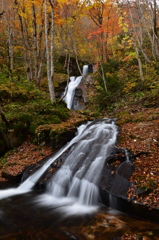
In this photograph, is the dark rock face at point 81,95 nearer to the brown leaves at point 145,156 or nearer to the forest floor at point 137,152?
the forest floor at point 137,152

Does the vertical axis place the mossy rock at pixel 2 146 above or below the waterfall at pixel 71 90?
below

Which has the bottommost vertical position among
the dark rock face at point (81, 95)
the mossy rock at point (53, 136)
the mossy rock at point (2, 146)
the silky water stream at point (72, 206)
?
the silky water stream at point (72, 206)

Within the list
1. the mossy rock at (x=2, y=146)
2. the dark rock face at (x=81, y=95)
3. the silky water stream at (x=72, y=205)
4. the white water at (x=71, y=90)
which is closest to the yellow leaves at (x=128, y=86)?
the dark rock face at (x=81, y=95)

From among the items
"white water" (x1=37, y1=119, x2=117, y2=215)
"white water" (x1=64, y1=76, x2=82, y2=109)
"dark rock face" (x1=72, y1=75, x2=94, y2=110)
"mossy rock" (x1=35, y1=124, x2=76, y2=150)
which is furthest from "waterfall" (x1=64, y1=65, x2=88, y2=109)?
"white water" (x1=37, y1=119, x2=117, y2=215)

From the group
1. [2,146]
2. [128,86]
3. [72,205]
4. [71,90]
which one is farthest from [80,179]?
[71,90]

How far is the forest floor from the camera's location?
15.2ft

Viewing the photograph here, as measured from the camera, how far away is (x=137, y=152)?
6055mm

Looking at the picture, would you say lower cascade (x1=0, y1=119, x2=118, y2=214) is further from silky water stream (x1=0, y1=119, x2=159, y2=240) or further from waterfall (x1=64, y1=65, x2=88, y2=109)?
waterfall (x1=64, y1=65, x2=88, y2=109)

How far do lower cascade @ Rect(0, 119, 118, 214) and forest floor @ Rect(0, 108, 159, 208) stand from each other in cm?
70

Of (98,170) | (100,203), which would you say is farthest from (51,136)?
(100,203)

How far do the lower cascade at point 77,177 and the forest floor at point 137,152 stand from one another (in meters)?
0.70

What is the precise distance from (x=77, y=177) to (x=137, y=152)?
225cm

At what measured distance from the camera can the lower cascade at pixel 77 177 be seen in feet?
17.9

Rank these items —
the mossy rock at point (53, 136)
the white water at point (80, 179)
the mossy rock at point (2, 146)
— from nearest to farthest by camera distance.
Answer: the white water at point (80, 179) → the mossy rock at point (53, 136) → the mossy rock at point (2, 146)
